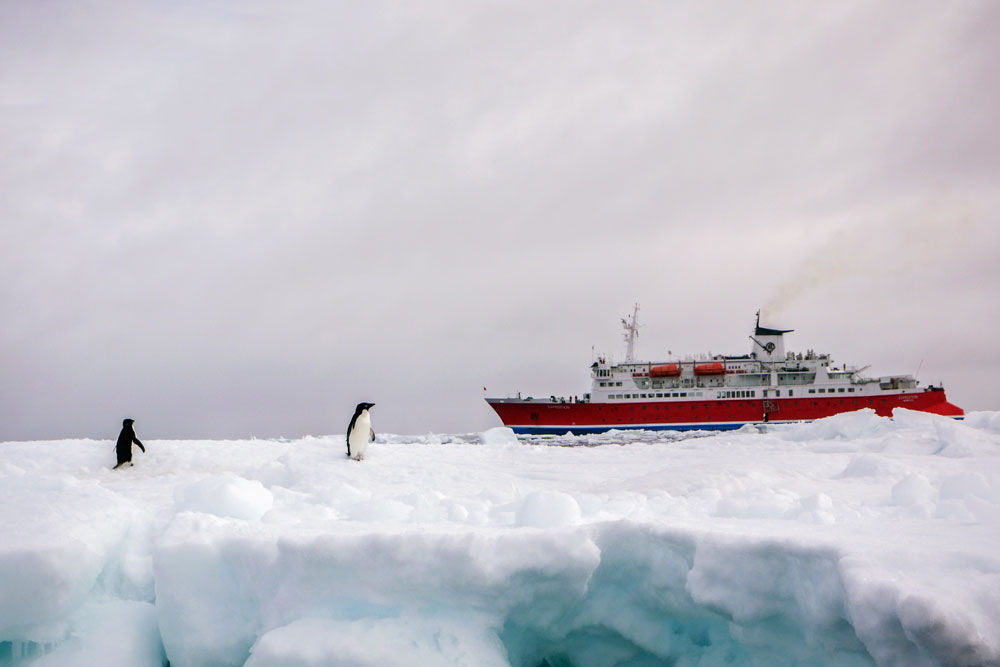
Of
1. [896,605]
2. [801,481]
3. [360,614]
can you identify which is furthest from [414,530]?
[801,481]

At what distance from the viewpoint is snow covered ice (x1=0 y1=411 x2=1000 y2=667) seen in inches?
91.5

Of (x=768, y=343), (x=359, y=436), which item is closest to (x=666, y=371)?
(x=768, y=343)

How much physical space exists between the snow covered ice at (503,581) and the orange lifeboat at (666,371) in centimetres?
3301

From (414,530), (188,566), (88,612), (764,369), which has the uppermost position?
(764,369)

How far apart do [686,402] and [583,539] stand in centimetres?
3462

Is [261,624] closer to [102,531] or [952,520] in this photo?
[102,531]

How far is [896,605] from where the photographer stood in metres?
2.00

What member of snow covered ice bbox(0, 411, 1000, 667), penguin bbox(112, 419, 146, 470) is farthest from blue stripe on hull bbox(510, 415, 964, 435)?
snow covered ice bbox(0, 411, 1000, 667)

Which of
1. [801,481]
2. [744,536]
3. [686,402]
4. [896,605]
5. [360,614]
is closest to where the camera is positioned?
[896,605]

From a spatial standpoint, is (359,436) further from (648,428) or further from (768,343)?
(768,343)

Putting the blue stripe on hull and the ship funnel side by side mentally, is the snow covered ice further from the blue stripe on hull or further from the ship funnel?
the ship funnel

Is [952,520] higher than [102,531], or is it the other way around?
[952,520]

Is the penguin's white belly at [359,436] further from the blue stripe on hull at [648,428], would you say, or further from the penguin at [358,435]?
Answer: the blue stripe on hull at [648,428]

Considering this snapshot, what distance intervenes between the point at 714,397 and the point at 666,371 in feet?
10.2
